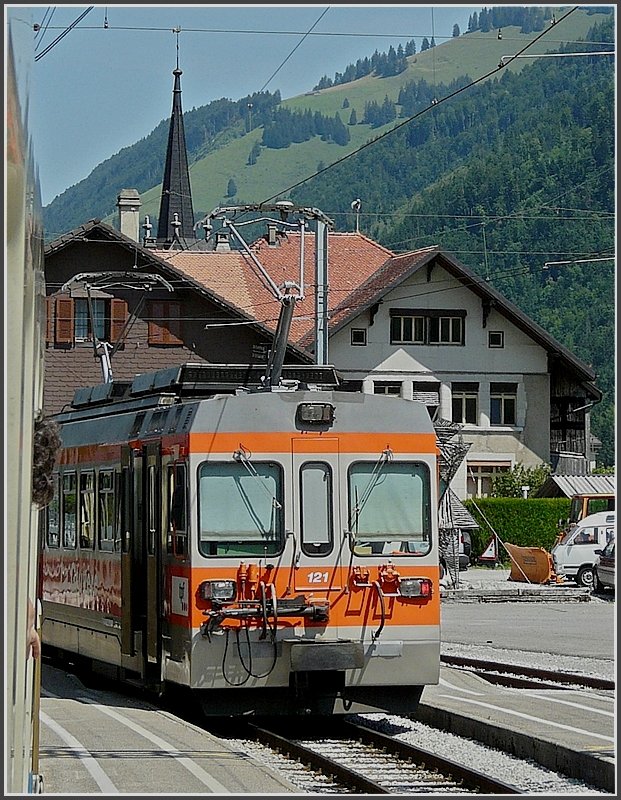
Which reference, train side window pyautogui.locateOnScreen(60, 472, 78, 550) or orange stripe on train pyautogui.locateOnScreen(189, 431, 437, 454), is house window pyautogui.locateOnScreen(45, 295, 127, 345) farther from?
orange stripe on train pyautogui.locateOnScreen(189, 431, 437, 454)

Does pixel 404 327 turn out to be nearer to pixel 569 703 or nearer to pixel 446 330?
pixel 446 330

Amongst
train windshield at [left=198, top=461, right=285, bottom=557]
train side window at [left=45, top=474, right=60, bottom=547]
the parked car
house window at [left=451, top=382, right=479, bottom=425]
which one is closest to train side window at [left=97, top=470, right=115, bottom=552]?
train side window at [left=45, top=474, right=60, bottom=547]

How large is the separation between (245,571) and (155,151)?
16876cm

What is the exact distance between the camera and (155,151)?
582 ft

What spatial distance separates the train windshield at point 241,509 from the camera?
39.6 ft

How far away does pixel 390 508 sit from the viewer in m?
12.5

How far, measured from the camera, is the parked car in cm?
3462

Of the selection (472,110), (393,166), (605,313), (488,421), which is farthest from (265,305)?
(472,110)

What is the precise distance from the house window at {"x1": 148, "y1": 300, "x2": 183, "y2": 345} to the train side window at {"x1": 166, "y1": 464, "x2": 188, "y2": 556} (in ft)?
107

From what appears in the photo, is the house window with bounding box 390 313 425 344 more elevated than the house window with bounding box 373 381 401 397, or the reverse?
the house window with bounding box 390 313 425 344

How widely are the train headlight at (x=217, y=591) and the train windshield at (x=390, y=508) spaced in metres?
1.07

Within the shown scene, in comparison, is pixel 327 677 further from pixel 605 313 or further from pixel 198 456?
pixel 605 313

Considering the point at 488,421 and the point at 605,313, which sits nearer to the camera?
the point at 488,421

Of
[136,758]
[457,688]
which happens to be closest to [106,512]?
[457,688]
